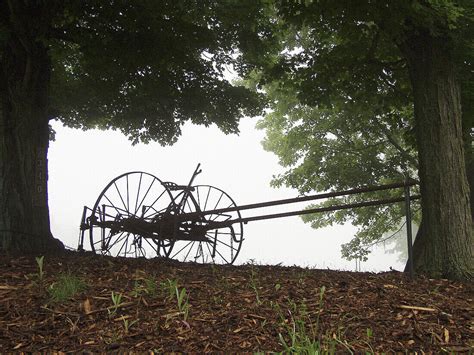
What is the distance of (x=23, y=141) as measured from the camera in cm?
675

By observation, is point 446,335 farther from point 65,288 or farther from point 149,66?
point 149,66

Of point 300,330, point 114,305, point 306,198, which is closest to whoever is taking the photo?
point 300,330

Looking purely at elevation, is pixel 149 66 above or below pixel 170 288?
above

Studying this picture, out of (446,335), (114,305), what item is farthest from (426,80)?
(114,305)

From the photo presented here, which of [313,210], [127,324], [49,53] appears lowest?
[127,324]

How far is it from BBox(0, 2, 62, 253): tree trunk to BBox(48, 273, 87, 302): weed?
2739 mm

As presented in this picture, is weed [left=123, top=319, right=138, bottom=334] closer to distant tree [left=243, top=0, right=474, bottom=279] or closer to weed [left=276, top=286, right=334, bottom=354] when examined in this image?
weed [left=276, top=286, right=334, bottom=354]

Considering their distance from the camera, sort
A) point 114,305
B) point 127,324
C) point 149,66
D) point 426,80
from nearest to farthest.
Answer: point 127,324
point 114,305
point 426,80
point 149,66

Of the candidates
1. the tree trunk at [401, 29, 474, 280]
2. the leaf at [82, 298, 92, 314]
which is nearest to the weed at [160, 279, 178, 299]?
the leaf at [82, 298, 92, 314]

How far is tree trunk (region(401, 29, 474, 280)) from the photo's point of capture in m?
5.57

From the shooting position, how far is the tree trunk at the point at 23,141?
257 inches

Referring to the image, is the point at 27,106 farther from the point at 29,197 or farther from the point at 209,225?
the point at 209,225

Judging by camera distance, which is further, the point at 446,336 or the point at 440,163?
the point at 440,163

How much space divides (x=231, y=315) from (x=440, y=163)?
4.04m
